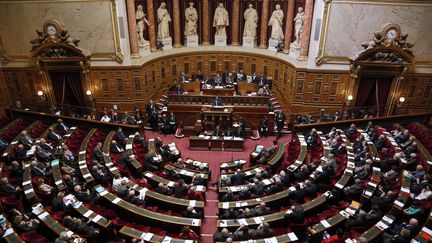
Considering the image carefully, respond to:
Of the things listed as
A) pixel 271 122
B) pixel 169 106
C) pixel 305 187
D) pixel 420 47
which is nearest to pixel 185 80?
pixel 169 106

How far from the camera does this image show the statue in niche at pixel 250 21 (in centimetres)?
1989

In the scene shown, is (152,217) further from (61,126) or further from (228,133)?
(61,126)

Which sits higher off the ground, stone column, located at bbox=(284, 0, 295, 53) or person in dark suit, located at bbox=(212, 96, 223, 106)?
stone column, located at bbox=(284, 0, 295, 53)

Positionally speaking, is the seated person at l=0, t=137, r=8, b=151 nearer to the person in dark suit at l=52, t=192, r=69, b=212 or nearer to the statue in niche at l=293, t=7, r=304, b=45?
the person in dark suit at l=52, t=192, r=69, b=212

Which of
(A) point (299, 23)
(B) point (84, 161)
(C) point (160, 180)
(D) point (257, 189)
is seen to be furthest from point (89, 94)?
(A) point (299, 23)

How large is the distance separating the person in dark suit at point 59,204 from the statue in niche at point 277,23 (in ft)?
48.4

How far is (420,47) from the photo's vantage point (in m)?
15.8

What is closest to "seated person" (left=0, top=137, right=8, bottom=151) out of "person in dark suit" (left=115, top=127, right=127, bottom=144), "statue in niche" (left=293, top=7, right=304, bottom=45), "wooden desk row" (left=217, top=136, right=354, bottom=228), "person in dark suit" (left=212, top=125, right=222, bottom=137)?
"person in dark suit" (left=115, top=127, right=127, bottom=144)

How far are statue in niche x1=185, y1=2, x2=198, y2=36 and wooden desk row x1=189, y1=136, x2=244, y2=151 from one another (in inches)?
326

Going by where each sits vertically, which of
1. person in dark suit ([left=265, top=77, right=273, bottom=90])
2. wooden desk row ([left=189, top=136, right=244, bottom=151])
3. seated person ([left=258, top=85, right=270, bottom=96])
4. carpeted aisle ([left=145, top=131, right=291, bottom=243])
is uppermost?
person in dark suit ([left=265, top=77, right=273, bottom=90])

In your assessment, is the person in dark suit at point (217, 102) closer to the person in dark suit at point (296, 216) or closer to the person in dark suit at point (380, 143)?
the person in dark suit at point (380, 143)

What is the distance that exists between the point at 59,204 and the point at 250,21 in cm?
1527

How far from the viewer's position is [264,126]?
1650 cm

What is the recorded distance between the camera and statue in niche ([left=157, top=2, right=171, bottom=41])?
19297 mm
